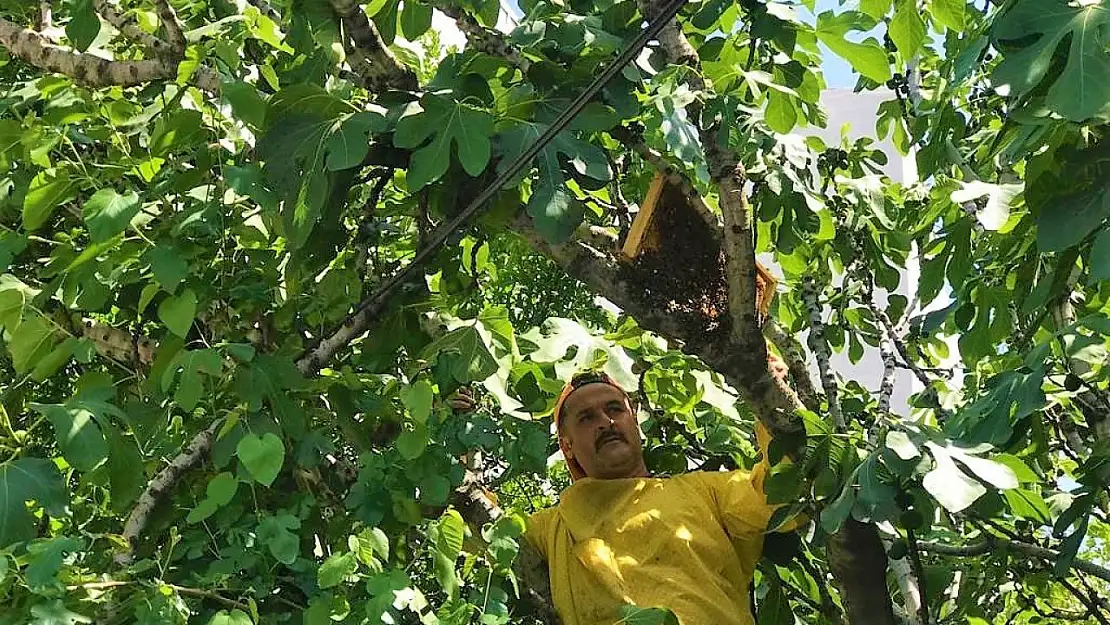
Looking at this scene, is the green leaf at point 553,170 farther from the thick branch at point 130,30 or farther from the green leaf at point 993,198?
the thick branch at point 130,30

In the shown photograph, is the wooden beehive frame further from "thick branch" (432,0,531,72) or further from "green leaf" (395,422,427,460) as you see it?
"green leaf" (395,422,427,460)

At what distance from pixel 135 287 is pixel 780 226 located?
1.15 m

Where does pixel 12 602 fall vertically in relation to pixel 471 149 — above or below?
below

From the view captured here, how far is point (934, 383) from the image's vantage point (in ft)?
9.47

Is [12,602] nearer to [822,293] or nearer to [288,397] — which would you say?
[288,397]

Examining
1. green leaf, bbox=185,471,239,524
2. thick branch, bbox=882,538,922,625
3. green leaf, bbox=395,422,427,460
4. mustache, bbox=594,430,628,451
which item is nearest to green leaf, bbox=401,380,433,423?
green leaf, bbox=395,422,427,460

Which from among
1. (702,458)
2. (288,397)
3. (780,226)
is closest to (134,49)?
(288,397)

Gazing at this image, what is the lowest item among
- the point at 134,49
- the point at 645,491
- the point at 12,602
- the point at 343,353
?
the point at 12,602

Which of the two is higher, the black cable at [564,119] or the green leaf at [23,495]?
the black cable at [564,119]

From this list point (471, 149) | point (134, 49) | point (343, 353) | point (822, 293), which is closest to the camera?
point (471, 149)

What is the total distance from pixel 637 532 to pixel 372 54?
3.75ft

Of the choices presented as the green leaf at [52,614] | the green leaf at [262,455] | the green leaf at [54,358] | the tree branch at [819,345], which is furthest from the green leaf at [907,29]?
the green leaf at [52,614]

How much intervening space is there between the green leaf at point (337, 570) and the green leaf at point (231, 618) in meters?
0.13

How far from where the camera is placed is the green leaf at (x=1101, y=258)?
147 cm
